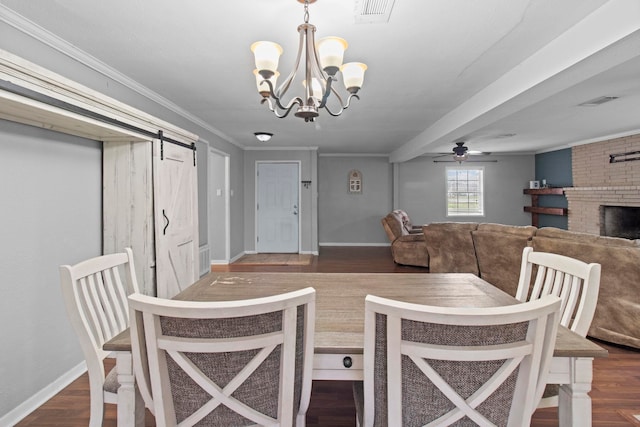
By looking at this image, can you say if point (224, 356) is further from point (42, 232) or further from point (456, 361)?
point (42, 232)

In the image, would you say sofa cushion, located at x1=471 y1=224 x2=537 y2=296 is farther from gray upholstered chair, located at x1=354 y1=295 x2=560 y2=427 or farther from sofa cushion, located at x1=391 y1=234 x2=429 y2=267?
gray upholstered chair, located at x1=354 y1=295 x2=560 y2=427

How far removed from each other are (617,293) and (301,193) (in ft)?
16.8

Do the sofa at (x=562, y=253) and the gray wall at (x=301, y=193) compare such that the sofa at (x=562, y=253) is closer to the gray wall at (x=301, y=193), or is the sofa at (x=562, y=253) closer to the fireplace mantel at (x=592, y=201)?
the gray wall at (x=301, y=193)

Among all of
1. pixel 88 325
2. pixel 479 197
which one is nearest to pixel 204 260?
pixel 88 325

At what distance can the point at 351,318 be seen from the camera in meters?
1.31

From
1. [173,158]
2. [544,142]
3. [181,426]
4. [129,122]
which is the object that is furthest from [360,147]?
[181,426]

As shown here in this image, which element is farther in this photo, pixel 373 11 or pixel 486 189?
pixel 486 189

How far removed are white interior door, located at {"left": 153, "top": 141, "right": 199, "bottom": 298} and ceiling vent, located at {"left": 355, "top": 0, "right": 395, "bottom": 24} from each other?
1.59 m

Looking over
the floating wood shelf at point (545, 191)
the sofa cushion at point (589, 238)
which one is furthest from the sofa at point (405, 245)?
the floating wood shelf at point (545, 191)

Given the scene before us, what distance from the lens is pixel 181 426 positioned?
2.99 feet

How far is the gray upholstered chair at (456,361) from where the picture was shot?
797mm

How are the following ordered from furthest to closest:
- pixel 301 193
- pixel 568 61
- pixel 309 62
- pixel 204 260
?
1. pixel 301 193
2. pixel 204 260
3. pixel 568 61
4. pixel 309 62

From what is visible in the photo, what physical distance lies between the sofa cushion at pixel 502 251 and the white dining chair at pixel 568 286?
1.88 meters

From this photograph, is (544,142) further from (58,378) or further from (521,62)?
(58,378)
